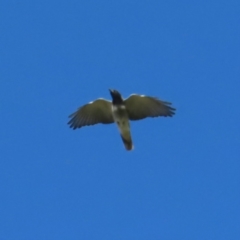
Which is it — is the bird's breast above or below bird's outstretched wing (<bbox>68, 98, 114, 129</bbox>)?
below

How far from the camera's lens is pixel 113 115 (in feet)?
104

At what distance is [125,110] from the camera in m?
31.4

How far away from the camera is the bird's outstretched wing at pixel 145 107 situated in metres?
31.2

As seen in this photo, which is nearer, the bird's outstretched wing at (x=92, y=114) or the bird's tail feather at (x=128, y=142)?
the bird's tail feather at (x=128, y=142)

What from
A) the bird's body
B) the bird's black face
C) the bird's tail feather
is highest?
the bird's black face

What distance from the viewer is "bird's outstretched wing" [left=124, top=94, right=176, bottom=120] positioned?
31219mm

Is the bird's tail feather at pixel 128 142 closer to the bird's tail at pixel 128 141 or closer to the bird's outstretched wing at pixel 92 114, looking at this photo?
the bird's tail at pixel 128 141

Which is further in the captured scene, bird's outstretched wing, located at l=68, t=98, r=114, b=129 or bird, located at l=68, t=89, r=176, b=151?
bird's outstretched wing, located at l=68, t=98, r=114, b=129

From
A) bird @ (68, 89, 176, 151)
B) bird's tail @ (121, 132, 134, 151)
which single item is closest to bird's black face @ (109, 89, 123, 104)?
bird @ (68, 89, 176, 151)

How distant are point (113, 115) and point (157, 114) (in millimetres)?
1366

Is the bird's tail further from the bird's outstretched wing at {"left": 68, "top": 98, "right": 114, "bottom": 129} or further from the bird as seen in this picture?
the bird's outstretched wing at {"left": 68, "top": 98, "right": 114, "bottom": 129}

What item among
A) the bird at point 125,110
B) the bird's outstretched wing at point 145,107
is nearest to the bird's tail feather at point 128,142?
the bird at point 125,110

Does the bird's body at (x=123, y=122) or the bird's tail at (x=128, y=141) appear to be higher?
the bird's body at (x=123, y=122)

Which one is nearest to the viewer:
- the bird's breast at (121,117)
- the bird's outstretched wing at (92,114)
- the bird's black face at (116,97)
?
the bird's black face at (116,97)
